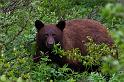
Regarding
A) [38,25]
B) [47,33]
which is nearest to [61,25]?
[47,33]

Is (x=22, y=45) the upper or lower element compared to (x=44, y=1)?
lower

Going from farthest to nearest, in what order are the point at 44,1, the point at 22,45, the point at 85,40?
the point at 44,1 < the point at 85,40 < the point at 22,45

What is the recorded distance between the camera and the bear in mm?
9125

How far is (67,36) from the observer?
9.64 metres

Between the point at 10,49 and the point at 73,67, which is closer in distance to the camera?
the point at 10,49

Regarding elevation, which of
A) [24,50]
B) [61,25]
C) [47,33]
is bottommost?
[24,50]

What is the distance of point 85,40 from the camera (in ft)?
33.0

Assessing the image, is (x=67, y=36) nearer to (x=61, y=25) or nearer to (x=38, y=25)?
(x=61, y=25)

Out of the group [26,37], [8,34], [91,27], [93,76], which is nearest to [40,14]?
[91,27]

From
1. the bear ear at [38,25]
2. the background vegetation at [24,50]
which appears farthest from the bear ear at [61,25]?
the background vegetation at [24,50]

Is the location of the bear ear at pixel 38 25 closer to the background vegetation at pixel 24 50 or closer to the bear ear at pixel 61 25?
the background vegetation at pixel 24 50

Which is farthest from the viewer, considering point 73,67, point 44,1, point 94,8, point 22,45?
point 94,8

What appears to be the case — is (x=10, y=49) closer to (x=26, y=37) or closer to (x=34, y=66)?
(x=34, y=66)

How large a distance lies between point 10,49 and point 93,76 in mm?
1452
